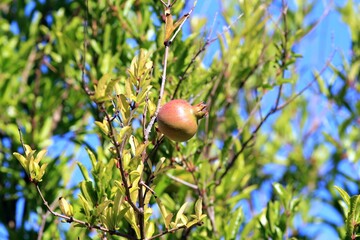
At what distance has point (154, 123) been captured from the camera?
1.06 meters

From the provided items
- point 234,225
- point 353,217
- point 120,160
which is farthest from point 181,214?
point 234,225

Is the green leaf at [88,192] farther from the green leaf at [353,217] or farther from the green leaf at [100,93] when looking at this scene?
the green leaf at [353,217]

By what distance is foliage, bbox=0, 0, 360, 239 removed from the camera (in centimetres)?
103

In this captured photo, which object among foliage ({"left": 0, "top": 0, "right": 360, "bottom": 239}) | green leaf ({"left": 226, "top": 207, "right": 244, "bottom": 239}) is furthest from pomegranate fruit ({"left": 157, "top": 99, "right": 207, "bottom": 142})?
green leaf ({"left": 226, "top": 207, "right": 244, "bottom": 239})

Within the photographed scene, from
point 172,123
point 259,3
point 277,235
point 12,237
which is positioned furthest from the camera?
point 259,3

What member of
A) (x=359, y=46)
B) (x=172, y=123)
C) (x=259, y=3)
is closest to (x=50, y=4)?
(x=259, y=3)

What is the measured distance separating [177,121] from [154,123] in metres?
0.15

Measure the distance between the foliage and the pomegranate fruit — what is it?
0.08 feet

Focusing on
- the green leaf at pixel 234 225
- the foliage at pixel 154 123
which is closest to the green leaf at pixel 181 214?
the foliage at pixel 154 123

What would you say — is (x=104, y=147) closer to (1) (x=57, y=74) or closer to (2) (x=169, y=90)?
(2) (x=169, y=90)

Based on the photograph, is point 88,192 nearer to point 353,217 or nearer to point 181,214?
point 181,214

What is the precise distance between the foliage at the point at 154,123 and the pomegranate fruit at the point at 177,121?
0.02 meters

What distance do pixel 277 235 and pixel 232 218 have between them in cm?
12

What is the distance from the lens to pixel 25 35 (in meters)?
2.05
